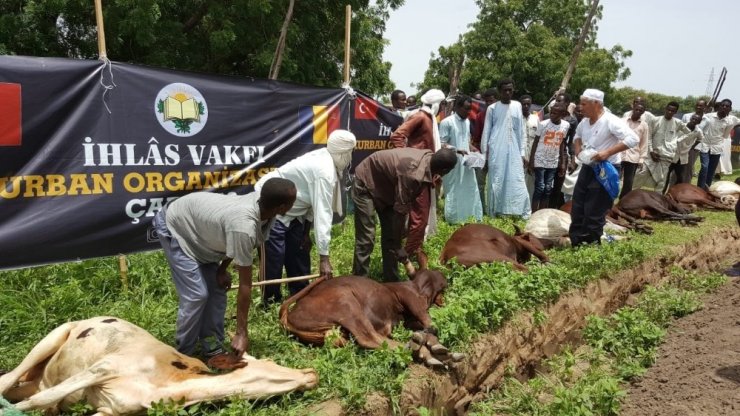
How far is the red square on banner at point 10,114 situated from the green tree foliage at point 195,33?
19.9 ft

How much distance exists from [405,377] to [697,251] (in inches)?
233

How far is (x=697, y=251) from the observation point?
759 centimetres

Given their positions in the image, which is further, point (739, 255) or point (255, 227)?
point (739, 255)

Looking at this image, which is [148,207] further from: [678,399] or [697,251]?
[697,251]

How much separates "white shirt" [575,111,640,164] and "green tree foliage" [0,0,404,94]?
6663mm

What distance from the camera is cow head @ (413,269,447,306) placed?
15.4ft

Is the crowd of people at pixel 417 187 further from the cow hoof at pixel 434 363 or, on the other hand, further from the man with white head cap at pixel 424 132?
the cow hoof at pixel 434 363

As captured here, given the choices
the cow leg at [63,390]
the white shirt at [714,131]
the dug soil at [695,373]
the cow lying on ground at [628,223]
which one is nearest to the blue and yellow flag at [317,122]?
the cow leg at [63,390]

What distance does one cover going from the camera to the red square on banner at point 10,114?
3965 millimetres

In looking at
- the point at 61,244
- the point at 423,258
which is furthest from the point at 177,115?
the point at 423,258

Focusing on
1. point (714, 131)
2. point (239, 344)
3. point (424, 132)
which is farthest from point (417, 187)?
point (714, 131)

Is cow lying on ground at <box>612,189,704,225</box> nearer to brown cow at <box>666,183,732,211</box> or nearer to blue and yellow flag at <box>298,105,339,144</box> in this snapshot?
brown cow at <box>666,183,732,211</box>

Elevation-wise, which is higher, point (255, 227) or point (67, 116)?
point (67, 116)

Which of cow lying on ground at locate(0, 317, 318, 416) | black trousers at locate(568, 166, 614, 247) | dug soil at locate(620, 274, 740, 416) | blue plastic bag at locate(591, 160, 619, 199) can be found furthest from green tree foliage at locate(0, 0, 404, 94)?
dug soil at locate(620, 274, 740, 416)
